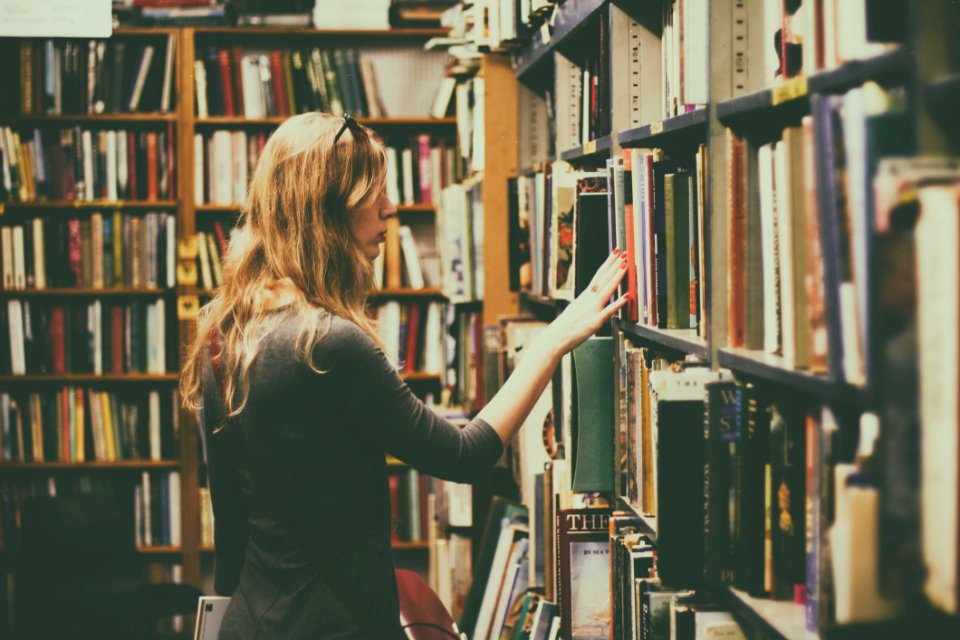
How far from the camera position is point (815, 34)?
106cm

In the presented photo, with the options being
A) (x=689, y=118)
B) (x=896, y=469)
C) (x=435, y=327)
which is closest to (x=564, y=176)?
(x=689, y=118)

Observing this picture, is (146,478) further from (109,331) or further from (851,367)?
(851,367)

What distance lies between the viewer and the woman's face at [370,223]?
1.58 m

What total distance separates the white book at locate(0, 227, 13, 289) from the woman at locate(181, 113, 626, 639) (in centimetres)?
302

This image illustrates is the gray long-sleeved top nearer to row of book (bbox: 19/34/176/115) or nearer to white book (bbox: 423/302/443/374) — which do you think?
white book (bbox: 423/302/443/374)

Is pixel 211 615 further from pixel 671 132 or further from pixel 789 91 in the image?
pixel 789 91

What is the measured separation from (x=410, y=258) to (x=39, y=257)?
1.49m

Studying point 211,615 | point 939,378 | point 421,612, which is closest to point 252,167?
point 421,612

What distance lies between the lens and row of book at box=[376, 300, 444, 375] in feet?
14.7

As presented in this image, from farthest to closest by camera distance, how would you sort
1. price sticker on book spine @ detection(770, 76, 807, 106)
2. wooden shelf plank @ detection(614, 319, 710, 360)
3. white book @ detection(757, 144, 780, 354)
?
1. wooden shelf plank @ detection(614, 319, 710, 360)
2. white book @ detection(757, 144, 780, 354)
3. price sticker on book spine @ detection(770, 76, 807, 106)

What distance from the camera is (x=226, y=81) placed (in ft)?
14.3

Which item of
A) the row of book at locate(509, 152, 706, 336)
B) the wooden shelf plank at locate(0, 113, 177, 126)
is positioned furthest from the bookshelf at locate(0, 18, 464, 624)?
the row of book at locate(509, 152, 706, 336)

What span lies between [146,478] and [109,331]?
24.5 inches

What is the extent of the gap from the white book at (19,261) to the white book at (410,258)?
151 centimetres
